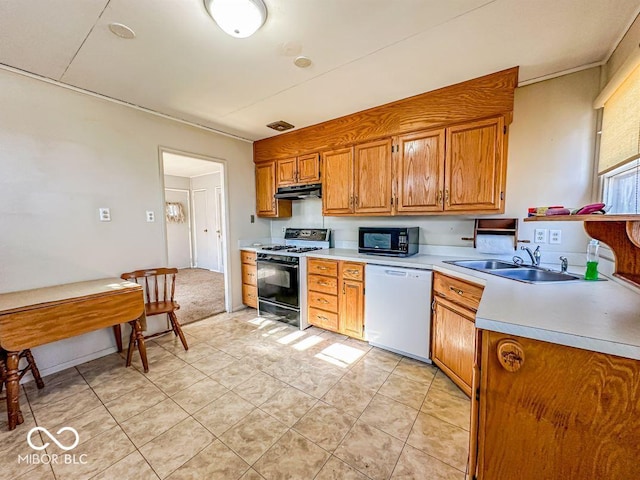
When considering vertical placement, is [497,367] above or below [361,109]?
below

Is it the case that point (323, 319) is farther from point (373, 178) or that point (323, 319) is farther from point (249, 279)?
point (373, 178)

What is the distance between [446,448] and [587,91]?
8.94 ft

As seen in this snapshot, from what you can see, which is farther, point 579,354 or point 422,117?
point 422,117

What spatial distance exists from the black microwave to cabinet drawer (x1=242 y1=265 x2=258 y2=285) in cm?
160

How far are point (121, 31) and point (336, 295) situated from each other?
2673 millimetres

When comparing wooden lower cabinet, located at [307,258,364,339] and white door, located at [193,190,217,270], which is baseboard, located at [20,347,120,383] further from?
white door, located at [193,190,217,270]

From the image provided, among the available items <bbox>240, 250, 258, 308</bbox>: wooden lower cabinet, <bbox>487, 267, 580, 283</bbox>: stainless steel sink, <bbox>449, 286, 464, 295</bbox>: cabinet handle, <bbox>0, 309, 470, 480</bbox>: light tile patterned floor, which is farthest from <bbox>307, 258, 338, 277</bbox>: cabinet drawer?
<bbox>487, 267, 580, 283</bbox>: stainless steel sink

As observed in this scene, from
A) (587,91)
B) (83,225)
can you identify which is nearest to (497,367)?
(587,91)

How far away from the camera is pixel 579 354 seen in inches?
32.1

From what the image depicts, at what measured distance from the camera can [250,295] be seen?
368 cm

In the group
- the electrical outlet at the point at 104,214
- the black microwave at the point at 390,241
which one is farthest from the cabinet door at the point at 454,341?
the electrical outlet at the point at 104,214

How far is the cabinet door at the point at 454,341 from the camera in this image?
1.81m

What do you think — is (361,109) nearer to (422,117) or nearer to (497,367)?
(422,117)

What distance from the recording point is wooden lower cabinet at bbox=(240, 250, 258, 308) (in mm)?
3588
